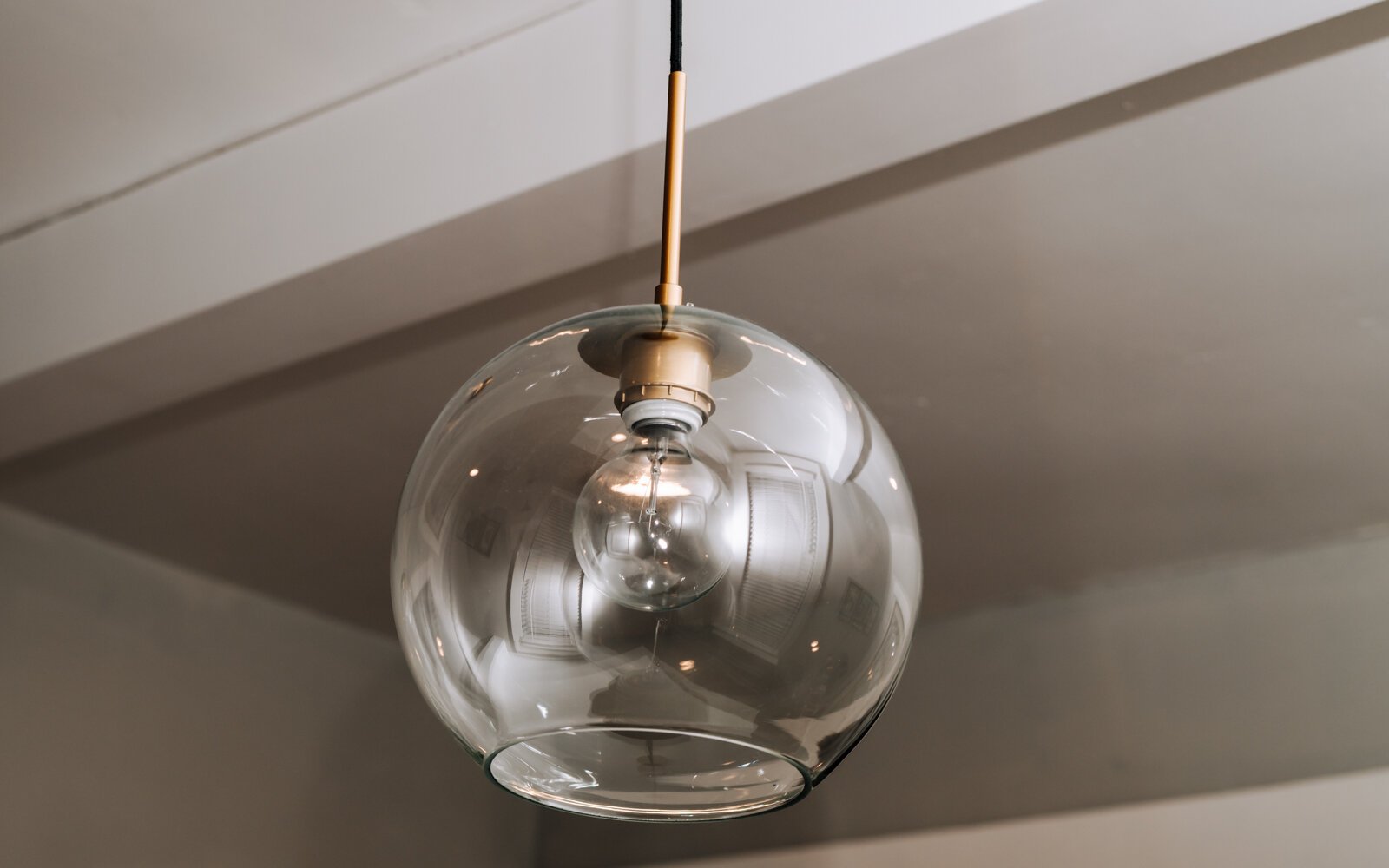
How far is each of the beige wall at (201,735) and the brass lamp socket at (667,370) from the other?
1.99 meters

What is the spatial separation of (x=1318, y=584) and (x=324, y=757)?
→ 198 cm

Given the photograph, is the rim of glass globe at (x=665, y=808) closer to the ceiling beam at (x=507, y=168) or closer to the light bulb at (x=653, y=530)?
the light bulb at (x=653, y=530)

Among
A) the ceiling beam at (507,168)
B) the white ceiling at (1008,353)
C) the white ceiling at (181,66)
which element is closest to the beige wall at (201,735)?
the white ceiling at (1008,353)

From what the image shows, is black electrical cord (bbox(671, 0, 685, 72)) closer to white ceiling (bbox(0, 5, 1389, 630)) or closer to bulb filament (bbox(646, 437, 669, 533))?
bulb filament (bbox(646, 437, 669, 533))

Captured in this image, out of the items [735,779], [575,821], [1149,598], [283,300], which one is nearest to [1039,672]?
[1149,598]

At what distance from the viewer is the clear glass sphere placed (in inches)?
17.3

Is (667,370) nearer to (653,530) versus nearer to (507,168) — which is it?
(653,530)

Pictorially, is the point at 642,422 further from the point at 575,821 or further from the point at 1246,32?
the point at 575,821

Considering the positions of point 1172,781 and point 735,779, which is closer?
point 735,779

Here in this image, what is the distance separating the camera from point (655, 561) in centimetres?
43

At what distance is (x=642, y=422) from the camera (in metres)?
0.45

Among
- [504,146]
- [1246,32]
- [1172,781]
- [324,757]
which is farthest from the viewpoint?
[324,757]

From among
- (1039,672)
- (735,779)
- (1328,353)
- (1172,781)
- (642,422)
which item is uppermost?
(1328,353)

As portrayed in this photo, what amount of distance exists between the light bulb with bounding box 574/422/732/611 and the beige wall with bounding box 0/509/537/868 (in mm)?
1990
